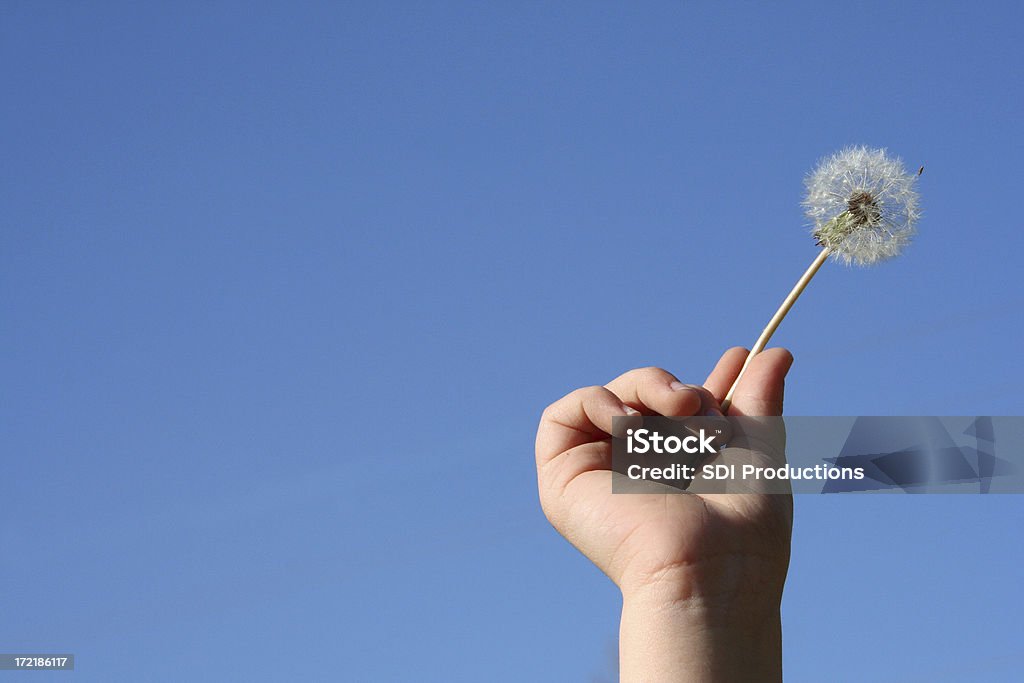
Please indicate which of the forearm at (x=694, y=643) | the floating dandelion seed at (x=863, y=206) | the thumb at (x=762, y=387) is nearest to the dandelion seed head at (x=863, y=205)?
the floating dandelion seed at (x=863, y=206)

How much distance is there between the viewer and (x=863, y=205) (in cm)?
405

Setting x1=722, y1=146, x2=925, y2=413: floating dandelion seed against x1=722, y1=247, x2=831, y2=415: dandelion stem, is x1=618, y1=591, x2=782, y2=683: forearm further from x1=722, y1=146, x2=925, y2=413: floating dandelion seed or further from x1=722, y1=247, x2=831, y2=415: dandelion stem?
x1=722, y1=146, x2=925, y2=413: floating dandelion seed

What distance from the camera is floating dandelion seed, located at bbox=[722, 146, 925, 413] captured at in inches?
156

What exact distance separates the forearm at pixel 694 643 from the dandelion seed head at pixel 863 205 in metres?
1.57

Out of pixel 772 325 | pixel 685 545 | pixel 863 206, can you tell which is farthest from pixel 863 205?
pixel 685 545

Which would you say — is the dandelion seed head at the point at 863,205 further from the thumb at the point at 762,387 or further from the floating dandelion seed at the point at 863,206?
the thumb at the point at 762,387

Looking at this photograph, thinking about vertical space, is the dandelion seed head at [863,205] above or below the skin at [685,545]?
above

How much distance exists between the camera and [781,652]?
313cm

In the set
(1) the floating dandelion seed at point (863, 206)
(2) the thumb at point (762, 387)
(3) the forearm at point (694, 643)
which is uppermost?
(1) the floating dandelion seed at point (863, 206)

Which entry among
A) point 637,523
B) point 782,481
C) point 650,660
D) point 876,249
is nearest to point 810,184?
point 876,249

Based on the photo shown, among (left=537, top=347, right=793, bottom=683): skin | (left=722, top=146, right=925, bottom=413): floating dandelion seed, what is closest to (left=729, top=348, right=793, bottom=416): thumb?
(left=537, top=347, right=793, bottom=683): skin

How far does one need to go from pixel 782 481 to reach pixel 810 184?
4.92 feet

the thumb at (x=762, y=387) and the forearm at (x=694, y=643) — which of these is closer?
the forearm at (x=694, y=643)

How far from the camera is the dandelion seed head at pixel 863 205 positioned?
396cm
